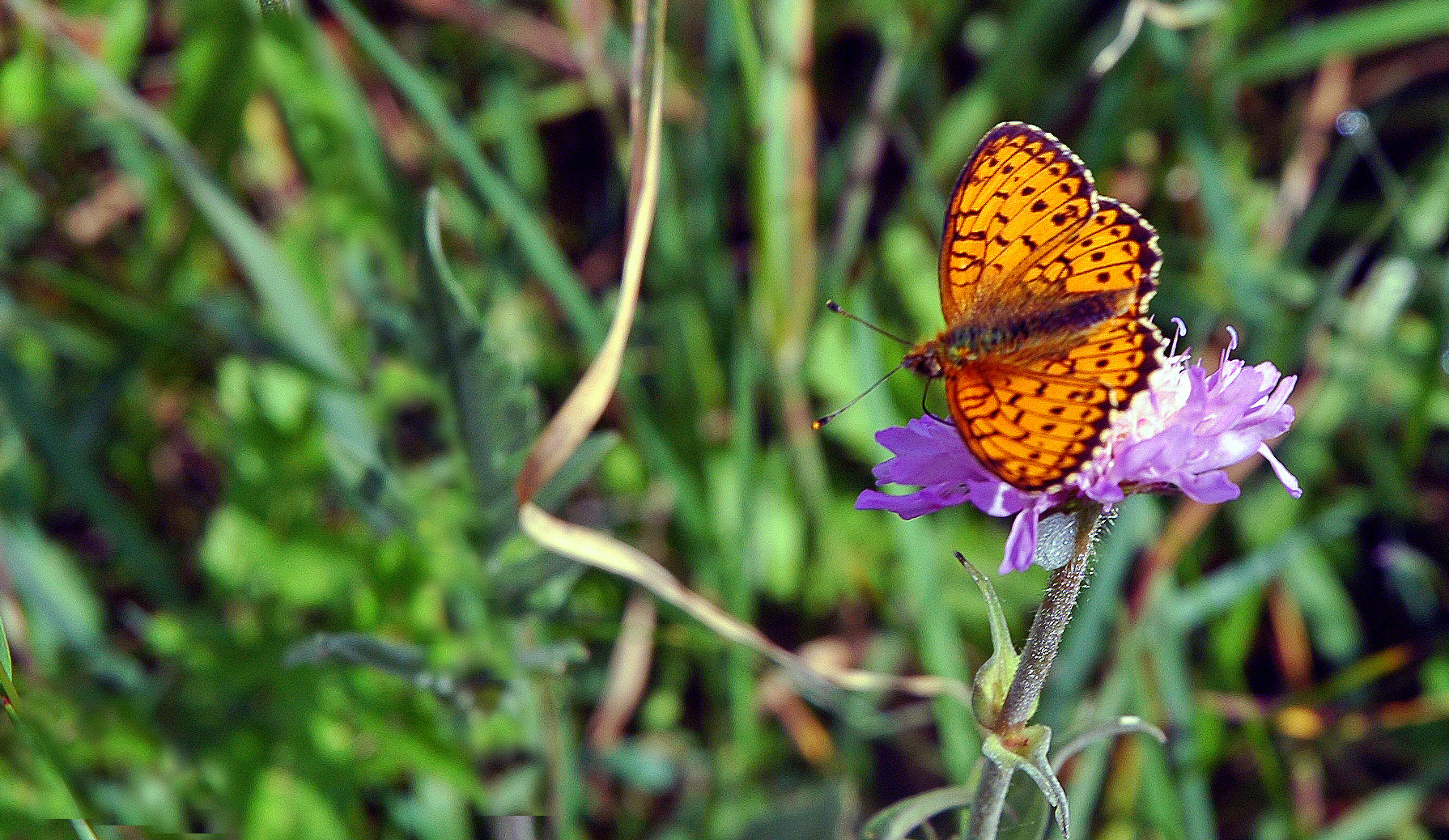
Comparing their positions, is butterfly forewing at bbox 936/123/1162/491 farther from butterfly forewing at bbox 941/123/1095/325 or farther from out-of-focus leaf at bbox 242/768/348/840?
out-of-focus leaf at bbox 242/768/348/840

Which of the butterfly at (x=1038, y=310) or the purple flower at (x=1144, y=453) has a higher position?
the butterfly at (x=1038, y=310)

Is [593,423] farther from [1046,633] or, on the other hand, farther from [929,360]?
[1046,633]

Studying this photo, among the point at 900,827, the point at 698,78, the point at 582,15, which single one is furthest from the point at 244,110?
the point at 900,827

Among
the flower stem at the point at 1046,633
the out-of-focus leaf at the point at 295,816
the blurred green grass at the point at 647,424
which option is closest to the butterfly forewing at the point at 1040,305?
the flower stem at the point at 1046,633

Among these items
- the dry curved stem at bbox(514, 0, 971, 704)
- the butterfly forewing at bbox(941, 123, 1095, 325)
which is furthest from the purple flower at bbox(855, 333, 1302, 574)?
the dry curved stem at bbox(514, 0, 971, 704)

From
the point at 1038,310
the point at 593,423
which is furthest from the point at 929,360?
the point at 593,423

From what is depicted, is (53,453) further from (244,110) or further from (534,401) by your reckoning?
(534,401)

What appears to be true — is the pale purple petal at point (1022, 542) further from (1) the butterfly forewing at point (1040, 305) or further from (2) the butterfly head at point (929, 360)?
(2) the butterfly head at point (929, 360)
